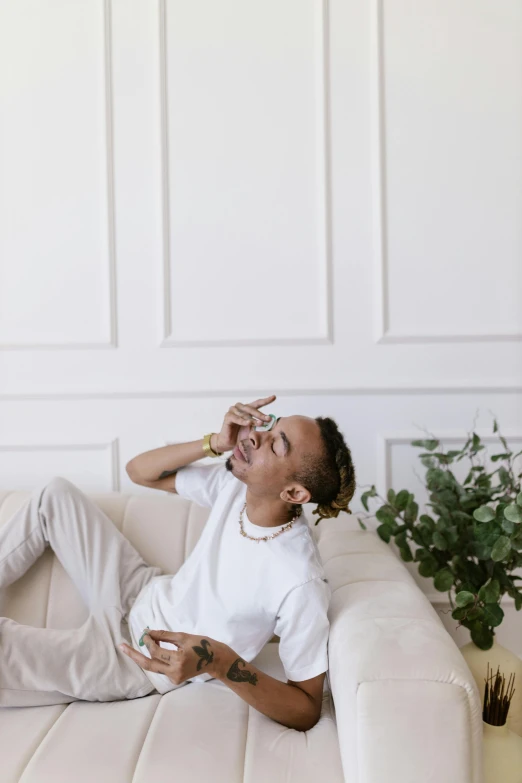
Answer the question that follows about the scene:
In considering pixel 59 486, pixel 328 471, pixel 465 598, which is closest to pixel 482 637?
pixel 465 598

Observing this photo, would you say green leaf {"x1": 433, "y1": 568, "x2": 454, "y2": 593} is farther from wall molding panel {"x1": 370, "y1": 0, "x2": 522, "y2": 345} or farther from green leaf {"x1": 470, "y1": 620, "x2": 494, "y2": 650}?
wall molding panel {"x1": 370, "y1": 0, "x2": 522, "y2": 345}

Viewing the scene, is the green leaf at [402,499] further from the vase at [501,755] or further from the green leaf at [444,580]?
the vase at [501,755]

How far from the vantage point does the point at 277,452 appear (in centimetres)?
137

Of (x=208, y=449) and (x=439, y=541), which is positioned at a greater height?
(x=208, y=449)

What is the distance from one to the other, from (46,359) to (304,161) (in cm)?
109

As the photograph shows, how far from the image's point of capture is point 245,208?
2.04 m

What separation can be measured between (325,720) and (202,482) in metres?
0.64

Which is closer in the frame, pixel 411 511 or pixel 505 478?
pixel 505 478

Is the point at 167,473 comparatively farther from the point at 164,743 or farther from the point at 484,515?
the point at 484,515

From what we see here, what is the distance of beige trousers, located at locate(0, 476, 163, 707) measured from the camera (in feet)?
4.53

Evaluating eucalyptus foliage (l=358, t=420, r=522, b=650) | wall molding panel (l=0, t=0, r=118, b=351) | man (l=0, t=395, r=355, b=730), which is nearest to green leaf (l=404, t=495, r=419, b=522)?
eucalyptus foliage (l=358, t=420, r=522, b=650)

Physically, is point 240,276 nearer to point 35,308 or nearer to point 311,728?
point 35,308

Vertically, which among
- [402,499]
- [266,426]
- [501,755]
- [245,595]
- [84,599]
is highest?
[266,426]

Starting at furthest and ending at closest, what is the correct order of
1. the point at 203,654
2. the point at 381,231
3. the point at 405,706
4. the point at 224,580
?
the point at 381,231, the point at 224,580, the point at 203,654, the point at 405,706
